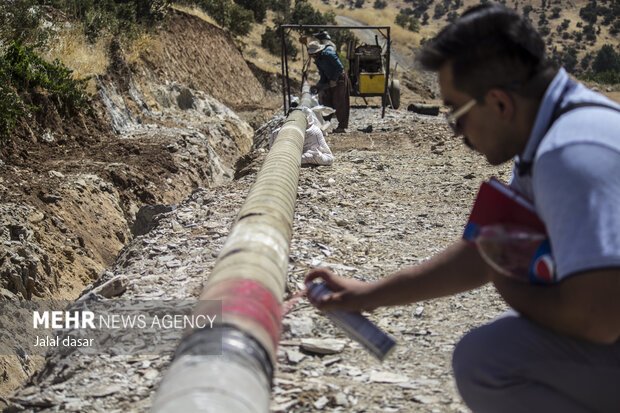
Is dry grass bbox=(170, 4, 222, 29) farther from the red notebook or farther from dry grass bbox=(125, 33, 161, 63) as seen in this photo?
the red notebook

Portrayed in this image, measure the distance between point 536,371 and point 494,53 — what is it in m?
0.89

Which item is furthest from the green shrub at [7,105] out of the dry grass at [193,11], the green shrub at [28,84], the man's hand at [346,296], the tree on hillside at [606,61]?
the tree on hillside at [606,61]

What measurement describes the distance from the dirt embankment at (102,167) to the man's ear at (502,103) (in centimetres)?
369

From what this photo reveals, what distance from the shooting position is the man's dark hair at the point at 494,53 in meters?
1.55

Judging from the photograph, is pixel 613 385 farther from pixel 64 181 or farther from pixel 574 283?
pixel 64 181

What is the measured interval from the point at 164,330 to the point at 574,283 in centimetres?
240

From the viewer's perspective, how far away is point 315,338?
3.15 m

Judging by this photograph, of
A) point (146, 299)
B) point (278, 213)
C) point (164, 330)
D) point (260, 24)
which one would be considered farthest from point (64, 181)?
point (260, 24)

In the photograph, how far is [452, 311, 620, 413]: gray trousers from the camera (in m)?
1.64

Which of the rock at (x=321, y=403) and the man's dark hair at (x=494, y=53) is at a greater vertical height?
the man's dark hair at (x=494, y=53)

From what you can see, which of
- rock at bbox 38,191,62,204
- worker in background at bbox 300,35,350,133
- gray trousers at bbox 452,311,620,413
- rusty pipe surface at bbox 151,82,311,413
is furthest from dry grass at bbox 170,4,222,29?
gray trousers at bbox 452,311,620,413

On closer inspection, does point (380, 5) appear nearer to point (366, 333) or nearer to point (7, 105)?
point (7, 105)

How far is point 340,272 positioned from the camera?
418 cm

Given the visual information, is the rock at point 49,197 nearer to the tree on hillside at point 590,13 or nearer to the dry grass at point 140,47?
the dry grass at point 140,47
